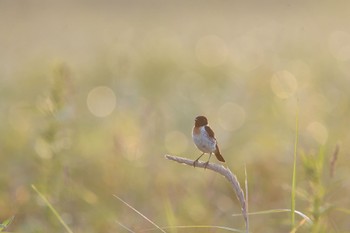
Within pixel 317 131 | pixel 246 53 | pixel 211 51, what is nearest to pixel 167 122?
pixel 317 131

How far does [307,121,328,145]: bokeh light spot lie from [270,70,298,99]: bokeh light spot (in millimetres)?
601

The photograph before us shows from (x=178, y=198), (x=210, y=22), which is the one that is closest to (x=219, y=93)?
(x=178, y=198)

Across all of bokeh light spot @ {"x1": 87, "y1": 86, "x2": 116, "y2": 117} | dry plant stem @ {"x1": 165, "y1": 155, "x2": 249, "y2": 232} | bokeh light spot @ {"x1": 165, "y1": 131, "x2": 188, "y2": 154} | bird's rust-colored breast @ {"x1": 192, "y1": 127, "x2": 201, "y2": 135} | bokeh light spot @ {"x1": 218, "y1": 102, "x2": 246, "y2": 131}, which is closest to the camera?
dry plant stem @ {"x1": 165, "y1": 155, "x2": 249, "y2": 232}

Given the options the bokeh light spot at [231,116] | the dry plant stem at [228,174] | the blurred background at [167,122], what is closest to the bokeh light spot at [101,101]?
the blurred background at [167,122]

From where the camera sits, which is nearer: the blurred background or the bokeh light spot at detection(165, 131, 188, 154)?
the blurred background

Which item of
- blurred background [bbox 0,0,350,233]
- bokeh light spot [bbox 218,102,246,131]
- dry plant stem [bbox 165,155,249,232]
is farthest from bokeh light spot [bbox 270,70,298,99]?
dry plant stem [bbox 165,155,249,232]

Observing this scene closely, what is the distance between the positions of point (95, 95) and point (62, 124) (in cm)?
426

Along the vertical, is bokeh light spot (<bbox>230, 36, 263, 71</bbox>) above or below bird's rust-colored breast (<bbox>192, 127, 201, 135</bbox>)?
below

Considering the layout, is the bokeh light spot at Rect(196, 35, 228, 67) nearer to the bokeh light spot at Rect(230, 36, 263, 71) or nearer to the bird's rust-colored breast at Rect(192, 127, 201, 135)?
the bokeh light spot at Rect(230, 36, 263, 71)

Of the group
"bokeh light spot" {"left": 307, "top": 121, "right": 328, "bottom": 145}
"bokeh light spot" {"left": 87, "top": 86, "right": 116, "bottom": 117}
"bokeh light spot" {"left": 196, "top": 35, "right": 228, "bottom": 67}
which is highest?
"bokeh light spot" {"left": 307, "top": 121, "right": 328, "bottom": 145}

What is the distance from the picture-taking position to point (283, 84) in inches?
303

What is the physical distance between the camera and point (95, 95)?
8.41m

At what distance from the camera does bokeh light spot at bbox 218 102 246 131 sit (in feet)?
22.3

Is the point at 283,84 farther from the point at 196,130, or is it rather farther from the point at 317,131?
the point at 196,130
